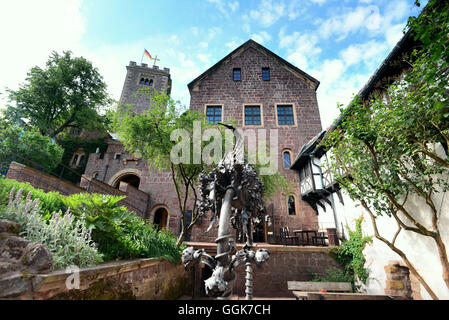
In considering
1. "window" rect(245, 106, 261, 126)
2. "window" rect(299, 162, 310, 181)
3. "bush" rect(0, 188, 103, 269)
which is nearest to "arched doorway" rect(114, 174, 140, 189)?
"window" rect(245, 106, 261, 126)

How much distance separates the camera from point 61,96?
18344mm

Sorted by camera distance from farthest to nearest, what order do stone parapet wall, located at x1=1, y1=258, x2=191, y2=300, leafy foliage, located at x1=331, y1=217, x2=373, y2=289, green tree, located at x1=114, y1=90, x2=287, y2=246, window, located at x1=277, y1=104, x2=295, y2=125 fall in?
window, located at x1=277, y1=104, x2=295, y2=125
leafy foliage, located at x1=331, y1=217, x2=373, y2=289
green tree, located at x1=114, y1=90, x2=287, y2=246
stone parapet wall, located at x1=1, y1=258, x2=191, y2=300

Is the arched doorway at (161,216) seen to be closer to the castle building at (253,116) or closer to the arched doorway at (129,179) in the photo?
the castle building at (253,116)

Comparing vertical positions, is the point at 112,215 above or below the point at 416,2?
below

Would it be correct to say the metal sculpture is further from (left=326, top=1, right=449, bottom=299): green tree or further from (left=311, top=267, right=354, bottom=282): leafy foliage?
(left=311, top=267, right=354, bottom=282): leafy foliage

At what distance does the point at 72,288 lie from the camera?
2.61 m

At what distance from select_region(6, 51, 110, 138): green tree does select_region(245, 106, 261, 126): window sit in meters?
14.8

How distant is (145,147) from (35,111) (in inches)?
680

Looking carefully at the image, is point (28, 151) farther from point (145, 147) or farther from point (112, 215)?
point (112, 215)

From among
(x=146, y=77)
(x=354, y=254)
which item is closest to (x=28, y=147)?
(x=354, y=254)

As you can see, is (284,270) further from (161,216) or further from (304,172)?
(161,216)

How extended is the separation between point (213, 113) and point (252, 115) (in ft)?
10.3

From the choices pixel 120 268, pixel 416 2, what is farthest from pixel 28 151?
pixel 416 2

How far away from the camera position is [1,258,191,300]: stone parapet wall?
215 cm
